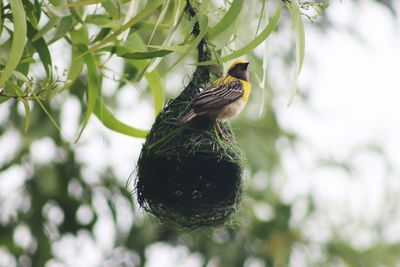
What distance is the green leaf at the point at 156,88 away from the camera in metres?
3.38

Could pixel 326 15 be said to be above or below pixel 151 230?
above

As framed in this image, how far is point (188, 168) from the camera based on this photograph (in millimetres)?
3324

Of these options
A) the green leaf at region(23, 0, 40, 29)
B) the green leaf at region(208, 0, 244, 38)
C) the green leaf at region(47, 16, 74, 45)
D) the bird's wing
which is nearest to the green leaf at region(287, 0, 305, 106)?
the green leaf at region(208, 0, 244, 38)

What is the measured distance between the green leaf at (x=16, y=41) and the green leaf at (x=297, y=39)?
30.8 inches

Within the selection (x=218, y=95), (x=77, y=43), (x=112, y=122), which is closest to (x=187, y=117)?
(x=218, y=95)

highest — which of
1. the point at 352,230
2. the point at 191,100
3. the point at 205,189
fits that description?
the point at 191,100

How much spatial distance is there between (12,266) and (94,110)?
2.90 metres

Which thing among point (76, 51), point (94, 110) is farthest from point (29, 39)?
point (94, 110)

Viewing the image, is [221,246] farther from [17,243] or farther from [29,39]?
[29,39]

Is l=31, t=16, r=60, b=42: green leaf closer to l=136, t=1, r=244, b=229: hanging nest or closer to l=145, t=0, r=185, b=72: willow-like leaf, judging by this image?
l=145, t=0, r=185, b=72: willow-like leaf

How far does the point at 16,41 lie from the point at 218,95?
1.06 meters

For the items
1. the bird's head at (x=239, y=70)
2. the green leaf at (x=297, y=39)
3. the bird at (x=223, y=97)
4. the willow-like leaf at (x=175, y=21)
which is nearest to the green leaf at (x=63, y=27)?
the willow-like leaf at (x=175, y=21)

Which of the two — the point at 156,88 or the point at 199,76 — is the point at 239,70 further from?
the point at 156,88

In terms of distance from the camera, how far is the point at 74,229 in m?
6.19
